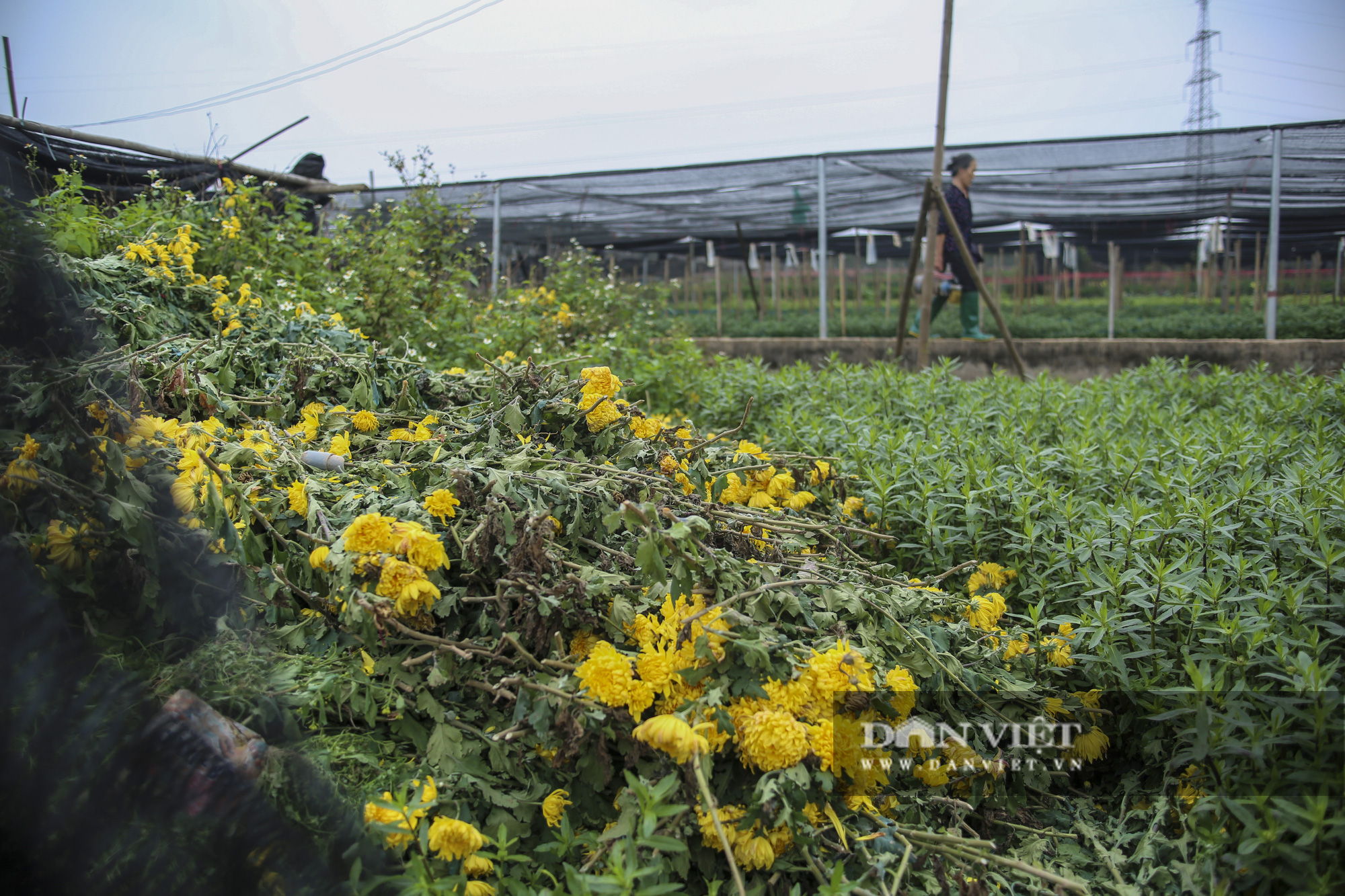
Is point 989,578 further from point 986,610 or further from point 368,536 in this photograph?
point 368,536

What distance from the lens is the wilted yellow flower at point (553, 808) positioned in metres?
1.40

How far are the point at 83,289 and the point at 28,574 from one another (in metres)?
1.83

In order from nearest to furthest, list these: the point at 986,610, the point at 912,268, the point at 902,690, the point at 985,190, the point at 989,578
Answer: the point at 902,690 → the point at 986,610 → the point at 989,578 → the point at 912,268 → the point at 985,190

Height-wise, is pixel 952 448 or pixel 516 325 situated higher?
pixel 516 325

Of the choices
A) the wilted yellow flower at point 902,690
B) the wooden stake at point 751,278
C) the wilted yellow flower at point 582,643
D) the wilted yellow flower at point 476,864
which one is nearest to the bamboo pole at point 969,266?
the wilted yellow flower at point 902,690

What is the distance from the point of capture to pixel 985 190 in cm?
998

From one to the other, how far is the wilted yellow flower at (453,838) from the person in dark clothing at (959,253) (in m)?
5.78

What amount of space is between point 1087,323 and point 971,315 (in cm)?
671

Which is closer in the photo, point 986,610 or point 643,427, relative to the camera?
point 986,610

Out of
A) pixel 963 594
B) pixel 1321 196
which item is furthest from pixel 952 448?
pixel 1321 196

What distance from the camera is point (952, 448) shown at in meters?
3.00

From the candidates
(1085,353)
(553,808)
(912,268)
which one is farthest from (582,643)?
(1085,353)

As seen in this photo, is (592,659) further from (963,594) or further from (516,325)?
(516,325)

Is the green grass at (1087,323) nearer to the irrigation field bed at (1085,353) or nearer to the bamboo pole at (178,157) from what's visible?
the irrigation field bed at (1085,353)
